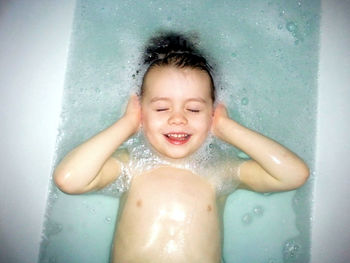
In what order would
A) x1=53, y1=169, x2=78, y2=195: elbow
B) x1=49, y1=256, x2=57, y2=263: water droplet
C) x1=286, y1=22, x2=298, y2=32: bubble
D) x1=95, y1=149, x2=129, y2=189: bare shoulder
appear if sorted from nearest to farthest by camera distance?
1. x1=53, y1=169, x2=78, y2=195: elbow
2. x1=95, y1=149, x2=129, y2=189: bare shoulder
3. x1=49, y1=256, x2=57, y2=263: water droplet
4. x1=286, y1=22, x2=298, y2=32: bubble

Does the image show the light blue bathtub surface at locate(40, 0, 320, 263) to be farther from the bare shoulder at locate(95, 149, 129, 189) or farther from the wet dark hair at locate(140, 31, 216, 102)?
the bare shoulder at locate(95, 149, 129, 189)

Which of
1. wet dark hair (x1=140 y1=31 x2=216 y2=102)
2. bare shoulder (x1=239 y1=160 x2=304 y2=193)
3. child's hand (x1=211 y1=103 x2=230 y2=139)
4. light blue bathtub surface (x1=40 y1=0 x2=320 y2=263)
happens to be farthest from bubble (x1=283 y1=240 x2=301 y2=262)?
wet dark hair (x1=140 y1=31 x2=216 y2=102)

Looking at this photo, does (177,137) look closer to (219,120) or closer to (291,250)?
(219,120)

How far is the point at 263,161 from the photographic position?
100 cm

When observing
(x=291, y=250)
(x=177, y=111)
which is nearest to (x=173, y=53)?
(x=177, y=111)

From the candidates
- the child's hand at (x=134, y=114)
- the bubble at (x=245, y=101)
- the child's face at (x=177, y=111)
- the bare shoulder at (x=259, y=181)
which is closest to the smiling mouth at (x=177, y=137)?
the child's face at (x=177, y=111)

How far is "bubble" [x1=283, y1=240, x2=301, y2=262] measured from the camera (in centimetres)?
124

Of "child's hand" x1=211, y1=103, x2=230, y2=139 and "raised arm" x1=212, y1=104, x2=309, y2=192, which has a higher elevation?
"child's hand" x1=211, y1=103, x2=230, y2=139

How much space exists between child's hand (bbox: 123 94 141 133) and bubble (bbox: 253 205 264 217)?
0.55 metres

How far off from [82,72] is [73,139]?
25 cm

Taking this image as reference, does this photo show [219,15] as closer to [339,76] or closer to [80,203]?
[339,76]

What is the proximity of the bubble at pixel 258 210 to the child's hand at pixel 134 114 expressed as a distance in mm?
555

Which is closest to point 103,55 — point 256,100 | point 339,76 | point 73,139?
point 73,139

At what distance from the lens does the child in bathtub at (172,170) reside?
98 cm
